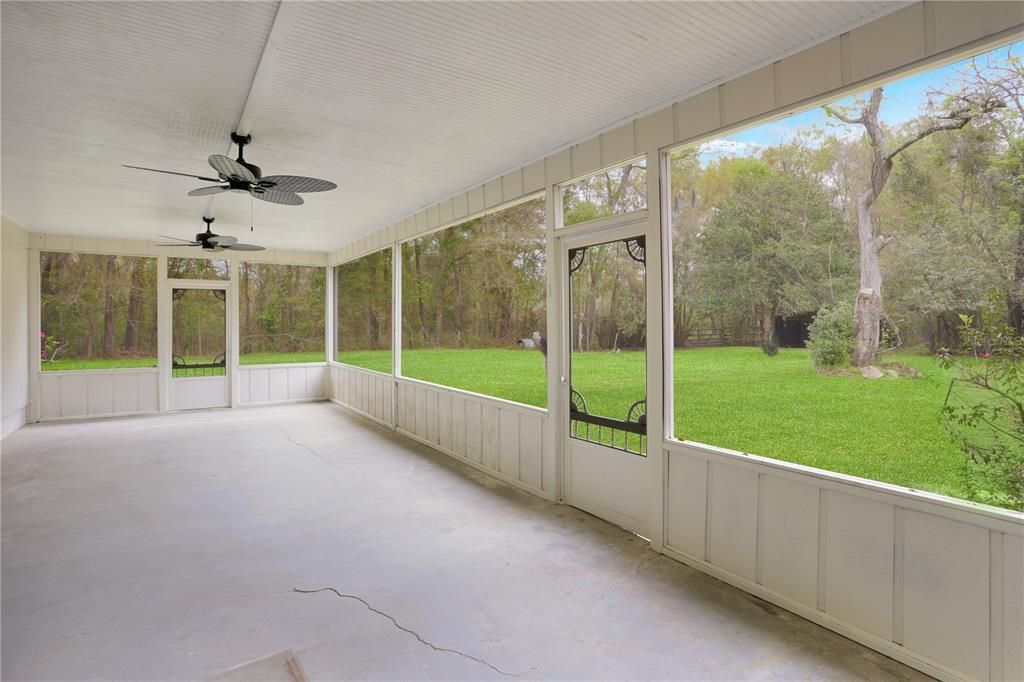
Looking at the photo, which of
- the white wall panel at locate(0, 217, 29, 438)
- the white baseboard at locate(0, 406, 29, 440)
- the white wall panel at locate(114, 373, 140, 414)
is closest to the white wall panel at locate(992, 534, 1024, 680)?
the white wall panel at locate(0, 217, 29, 438)

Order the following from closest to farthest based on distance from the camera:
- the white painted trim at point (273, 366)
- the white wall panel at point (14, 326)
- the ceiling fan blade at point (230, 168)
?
the ceiling fan blade at point (230, 168) → the white wall panel at point (14, 326) → the white painted trim at point (273, 366)

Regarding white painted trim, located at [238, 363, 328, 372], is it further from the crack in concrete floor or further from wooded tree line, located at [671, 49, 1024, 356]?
wooded tree line, located at [671, 49, 1024, 356]

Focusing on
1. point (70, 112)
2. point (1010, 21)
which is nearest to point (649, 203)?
point (1010, 21)

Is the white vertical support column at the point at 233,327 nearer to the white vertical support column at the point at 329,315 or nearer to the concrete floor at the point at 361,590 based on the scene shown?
the white vertical support column at the point at 329,315

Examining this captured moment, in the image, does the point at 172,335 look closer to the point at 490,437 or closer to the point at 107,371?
the point at 107,371

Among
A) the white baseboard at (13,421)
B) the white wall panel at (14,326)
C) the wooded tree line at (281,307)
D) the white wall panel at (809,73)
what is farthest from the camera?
the wooded tree line at (281,307)

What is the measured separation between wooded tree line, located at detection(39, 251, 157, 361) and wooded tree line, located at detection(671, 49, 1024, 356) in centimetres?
838

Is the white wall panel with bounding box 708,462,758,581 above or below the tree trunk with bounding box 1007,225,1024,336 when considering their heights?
below

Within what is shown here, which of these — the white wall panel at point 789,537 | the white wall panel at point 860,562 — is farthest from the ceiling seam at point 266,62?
the white wall panel at point 860,562

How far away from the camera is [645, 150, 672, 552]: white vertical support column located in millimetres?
3152

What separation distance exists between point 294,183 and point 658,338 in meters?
2.60

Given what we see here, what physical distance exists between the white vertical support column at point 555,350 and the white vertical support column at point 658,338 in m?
0.96

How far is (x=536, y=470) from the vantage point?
14.0 ft

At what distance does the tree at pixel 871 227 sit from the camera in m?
2.32
